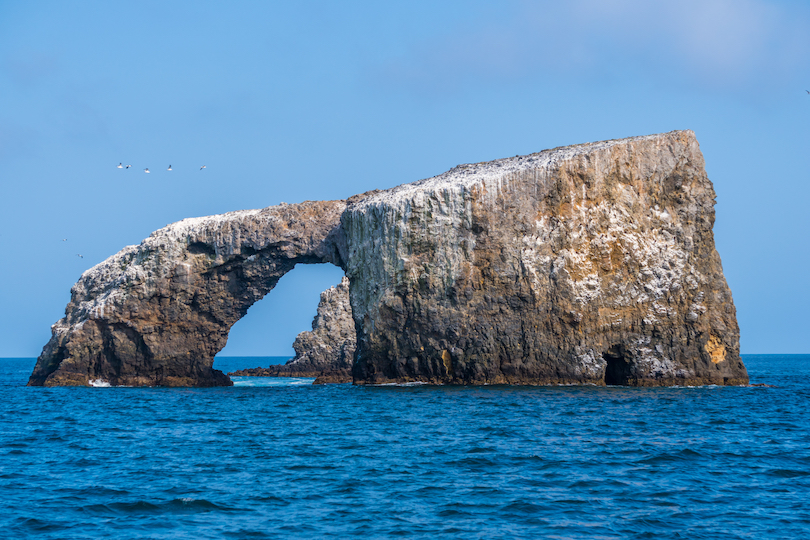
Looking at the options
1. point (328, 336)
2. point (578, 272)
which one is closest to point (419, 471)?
point (578, 272)

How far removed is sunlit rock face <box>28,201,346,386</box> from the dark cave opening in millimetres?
16217

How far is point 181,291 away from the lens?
1727 inches

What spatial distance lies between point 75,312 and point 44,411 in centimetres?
1840

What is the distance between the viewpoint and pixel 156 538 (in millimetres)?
11773

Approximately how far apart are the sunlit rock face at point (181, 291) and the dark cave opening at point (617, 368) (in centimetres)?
1622

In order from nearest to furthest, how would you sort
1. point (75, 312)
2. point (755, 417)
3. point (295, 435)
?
point (295, 435)
point (755, 417)
point (75, 312)

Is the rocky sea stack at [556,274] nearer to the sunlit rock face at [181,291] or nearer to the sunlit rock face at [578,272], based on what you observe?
the sunlit rock face at [578,272]

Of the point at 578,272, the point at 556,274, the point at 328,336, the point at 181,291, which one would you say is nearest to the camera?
the point at 578,272

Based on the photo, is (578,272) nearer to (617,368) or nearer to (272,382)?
(617,368)

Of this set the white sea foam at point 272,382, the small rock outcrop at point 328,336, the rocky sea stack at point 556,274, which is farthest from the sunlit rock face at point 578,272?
the small rock outcrop at point 328,336

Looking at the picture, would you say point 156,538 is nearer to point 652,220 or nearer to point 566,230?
point 566,230

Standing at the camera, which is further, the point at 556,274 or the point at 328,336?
the point at 328,336

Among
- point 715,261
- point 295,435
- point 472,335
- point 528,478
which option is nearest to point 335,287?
point 472,335

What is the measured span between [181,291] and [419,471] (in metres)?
30.7
